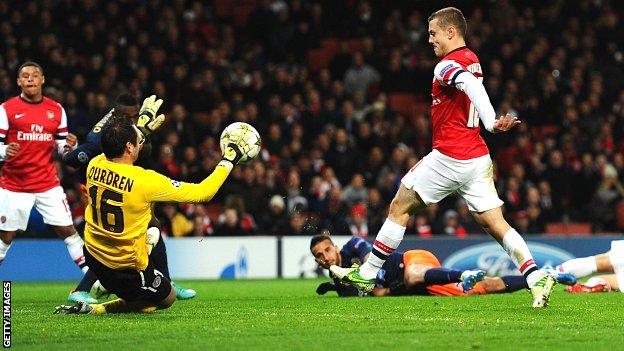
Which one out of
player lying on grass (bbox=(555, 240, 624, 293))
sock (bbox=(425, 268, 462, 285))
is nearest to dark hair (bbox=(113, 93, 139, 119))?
sock (bbox=(425, 268, 462, 285))

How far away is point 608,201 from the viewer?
19531 millimetres

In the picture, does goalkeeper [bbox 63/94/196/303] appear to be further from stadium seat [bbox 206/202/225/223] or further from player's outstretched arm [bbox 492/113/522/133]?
stadium seat [bbox 206/202/225/223]

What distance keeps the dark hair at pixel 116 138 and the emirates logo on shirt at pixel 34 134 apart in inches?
124

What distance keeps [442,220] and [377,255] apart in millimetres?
9375

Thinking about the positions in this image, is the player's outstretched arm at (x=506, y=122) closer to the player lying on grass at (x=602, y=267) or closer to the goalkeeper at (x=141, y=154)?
the player lying on grass at (x=602, y=267)

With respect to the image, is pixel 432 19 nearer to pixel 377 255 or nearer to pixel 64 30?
pixel 377 255

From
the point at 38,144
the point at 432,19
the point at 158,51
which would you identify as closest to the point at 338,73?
the point at 158,51

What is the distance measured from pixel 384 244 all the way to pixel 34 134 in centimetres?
414

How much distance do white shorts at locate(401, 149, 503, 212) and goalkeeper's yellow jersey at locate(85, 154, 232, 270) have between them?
5.94 ft

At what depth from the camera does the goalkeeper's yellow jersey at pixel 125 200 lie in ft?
27.1

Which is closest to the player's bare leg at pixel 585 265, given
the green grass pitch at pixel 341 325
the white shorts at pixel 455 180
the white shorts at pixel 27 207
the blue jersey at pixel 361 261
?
the green grass pitch at pixel 341 325

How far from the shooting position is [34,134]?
11398mm

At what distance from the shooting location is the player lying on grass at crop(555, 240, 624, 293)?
1096 centimetres

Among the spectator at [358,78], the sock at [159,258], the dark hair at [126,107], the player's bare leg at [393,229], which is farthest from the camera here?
the spectator at [358,78]
